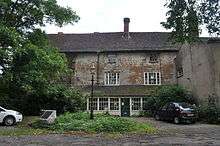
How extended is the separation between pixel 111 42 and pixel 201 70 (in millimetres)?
17100

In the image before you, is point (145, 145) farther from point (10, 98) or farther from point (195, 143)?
point (10, 98)

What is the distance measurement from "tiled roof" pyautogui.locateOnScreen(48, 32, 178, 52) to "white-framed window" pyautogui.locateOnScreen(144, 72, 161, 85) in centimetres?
302

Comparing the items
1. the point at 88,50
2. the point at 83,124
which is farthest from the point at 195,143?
the point at 88,50

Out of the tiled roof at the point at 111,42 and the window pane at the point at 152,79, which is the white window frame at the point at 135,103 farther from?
the tiled roof at the point at 111,42

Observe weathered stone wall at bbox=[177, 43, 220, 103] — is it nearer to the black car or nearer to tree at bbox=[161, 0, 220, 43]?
the black car

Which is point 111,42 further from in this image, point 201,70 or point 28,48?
point 28,48

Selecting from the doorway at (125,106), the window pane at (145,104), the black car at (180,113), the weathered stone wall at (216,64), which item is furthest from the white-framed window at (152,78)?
the black car at (180,113)

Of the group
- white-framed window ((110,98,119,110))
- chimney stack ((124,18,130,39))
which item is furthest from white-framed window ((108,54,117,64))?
white-framed window ((110,98,119,110))

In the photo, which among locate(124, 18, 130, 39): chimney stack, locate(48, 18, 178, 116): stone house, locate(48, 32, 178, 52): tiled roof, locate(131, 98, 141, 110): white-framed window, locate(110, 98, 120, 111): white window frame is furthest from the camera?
locate(124, 18, 130, 39): chimney stack

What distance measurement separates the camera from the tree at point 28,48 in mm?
29156

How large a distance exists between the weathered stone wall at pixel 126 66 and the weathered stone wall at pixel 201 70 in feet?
15.4

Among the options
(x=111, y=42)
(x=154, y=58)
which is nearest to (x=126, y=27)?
(x=111, y=42)

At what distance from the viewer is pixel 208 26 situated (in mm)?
25422

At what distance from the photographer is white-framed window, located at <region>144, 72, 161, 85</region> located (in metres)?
47.8
